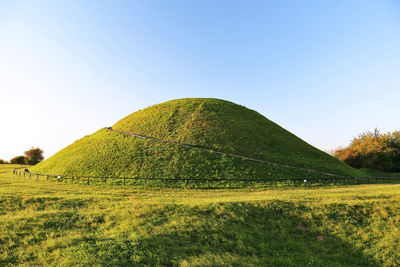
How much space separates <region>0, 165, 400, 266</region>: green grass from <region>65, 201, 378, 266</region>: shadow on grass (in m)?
0.05

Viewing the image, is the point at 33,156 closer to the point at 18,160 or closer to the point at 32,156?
the point at 32,156

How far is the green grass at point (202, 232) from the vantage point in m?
10.8

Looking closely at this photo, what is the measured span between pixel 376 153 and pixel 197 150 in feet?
136

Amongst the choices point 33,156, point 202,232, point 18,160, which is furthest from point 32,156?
point 202,232

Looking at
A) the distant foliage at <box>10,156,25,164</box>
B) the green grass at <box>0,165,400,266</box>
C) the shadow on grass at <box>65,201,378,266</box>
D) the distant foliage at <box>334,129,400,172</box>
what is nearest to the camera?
the shadow on grass at <box>65,201,378,266</box>

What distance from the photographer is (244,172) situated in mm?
31984

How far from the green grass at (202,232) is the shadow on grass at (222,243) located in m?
0.05

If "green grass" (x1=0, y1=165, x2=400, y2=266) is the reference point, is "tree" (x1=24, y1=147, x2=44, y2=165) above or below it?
above

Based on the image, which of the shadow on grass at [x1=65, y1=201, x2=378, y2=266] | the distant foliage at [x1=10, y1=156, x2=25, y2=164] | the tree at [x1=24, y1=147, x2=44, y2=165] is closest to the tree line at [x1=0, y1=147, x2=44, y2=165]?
the tree at [x1=24, y1=147, x2=44, y2=165]

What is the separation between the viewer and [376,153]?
5097 centimetres

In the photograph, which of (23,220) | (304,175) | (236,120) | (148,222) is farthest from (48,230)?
(236,120)

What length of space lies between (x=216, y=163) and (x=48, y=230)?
2415cm

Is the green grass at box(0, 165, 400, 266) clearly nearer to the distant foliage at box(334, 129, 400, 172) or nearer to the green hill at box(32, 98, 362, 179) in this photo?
the green hill at box(32, 98, 362, 179)

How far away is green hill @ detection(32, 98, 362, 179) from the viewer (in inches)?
Answer: 1303
